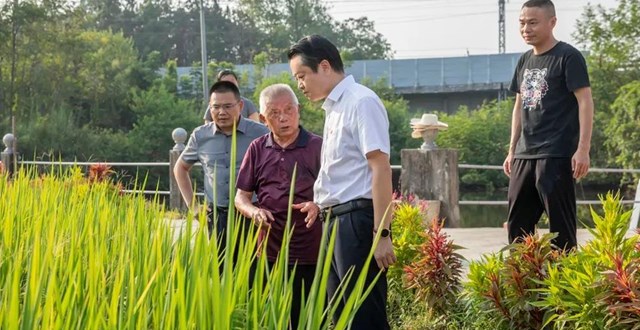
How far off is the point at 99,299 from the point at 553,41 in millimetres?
2834

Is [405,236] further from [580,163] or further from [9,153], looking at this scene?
[9,153]

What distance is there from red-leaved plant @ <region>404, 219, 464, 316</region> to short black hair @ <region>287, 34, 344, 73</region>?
4.14 ft

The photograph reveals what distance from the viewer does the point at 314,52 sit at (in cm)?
323

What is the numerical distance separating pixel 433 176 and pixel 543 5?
15.5ft

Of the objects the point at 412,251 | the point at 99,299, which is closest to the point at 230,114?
the point at 412,251

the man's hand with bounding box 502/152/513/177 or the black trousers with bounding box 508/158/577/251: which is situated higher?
the man's hand with bounding box 502/152/513/177

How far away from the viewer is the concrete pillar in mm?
8836

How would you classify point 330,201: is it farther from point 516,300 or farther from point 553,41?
point 553,41

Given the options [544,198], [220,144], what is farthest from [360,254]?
[220,144]

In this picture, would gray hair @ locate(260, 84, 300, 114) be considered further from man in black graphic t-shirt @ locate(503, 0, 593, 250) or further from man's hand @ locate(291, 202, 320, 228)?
man in black graphic t-shirt @ locate(503, 0, 593, 250)

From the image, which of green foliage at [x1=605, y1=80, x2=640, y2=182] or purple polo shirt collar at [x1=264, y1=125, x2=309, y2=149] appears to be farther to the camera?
green foliage at [x1=605, y1=80, x2=640, y2=182]

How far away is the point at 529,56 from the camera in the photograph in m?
4.43

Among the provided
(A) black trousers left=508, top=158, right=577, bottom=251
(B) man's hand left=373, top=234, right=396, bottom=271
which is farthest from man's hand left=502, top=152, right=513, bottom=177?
(B) man's hand left=373, top=234, right=396, bottom=271

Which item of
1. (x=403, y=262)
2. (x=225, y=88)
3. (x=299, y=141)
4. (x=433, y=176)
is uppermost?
(x=225, y=88)
